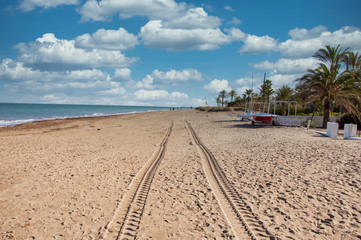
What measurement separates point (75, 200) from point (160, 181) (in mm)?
2170

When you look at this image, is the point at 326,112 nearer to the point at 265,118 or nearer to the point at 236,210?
the point at 265,118

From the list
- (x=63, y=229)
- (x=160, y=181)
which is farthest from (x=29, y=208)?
(x=160, y=181)

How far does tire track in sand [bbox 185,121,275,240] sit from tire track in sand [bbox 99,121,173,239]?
1671 mm

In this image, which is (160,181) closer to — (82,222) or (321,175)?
(82,222)

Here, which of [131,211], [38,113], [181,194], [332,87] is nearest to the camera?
[131,211]

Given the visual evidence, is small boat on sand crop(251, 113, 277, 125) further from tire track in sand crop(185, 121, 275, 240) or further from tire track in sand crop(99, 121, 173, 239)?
tire track in sand crop(99, 121, 173, 239)

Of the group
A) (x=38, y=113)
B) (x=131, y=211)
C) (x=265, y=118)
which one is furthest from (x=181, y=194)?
(x=38, y=113)

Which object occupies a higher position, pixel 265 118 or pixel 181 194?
pixel 265 118

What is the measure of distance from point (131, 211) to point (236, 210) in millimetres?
2091

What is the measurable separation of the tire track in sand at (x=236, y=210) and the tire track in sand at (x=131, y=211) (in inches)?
65.8

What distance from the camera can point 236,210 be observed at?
15.6ft

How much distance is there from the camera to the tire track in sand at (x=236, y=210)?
12.9 ft

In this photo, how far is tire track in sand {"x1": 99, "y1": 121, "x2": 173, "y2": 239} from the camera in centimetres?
394

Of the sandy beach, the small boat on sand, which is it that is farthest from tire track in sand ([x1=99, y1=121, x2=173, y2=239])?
the small boat on sand
